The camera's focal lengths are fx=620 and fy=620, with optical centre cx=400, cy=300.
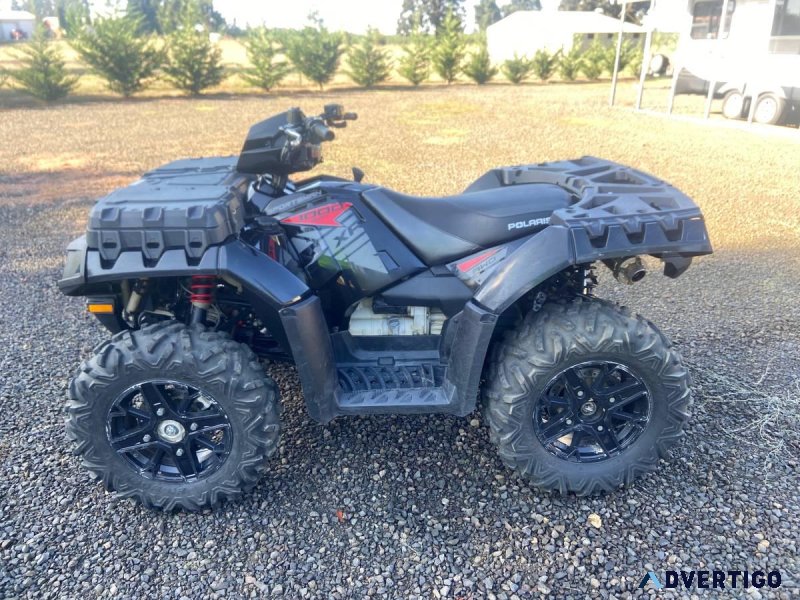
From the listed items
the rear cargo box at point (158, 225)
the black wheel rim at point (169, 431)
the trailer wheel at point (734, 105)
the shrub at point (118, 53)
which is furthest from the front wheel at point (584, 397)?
the shrub at point (118, 53)

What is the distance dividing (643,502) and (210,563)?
182 cm

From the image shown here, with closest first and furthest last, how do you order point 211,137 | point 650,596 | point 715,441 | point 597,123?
point 650,596 → point 715,441 → point 211,137 → point 597,123

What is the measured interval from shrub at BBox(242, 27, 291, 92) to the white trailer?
1299 centimetres

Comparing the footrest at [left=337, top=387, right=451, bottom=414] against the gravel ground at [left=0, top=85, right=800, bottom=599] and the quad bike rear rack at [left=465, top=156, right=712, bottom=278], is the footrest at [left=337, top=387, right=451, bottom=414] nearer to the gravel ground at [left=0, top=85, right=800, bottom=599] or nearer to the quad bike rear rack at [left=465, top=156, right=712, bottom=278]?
the gravel ground at [left=0, top=85, right=800, bottom=599]

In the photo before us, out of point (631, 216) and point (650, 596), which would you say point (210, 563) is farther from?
point (631, 216)

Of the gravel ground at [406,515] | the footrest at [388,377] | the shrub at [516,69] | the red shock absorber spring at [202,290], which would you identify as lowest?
the gravel ground at [406,515]

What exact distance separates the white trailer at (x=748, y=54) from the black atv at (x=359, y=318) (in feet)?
39.3

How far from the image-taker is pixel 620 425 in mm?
2734

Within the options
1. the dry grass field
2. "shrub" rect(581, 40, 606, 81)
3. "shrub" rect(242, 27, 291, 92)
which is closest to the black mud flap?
the dry grass field

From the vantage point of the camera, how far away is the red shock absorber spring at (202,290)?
263 cm

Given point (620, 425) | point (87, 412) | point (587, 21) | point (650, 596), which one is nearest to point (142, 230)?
point (87, 412)

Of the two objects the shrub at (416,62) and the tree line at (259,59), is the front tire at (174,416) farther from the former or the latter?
the shrub at (416,62)

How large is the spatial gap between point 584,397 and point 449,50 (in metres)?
23.3

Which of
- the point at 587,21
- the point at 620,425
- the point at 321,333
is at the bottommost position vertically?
the point at 620,425
